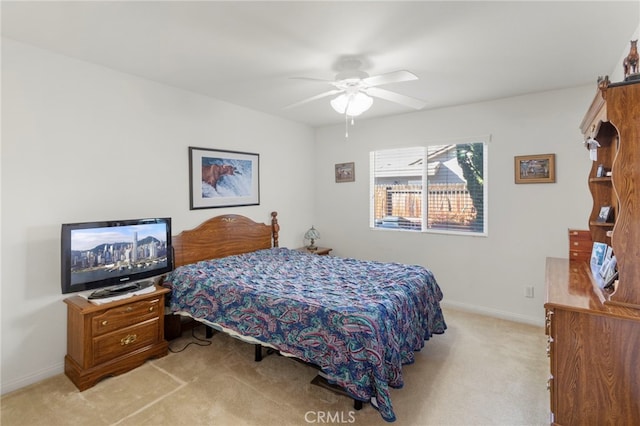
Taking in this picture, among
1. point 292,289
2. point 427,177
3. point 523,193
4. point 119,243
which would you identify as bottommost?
point 292,289

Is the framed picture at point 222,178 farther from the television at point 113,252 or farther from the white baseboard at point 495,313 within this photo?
the white baseboard at point 495,313

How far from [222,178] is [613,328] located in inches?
141

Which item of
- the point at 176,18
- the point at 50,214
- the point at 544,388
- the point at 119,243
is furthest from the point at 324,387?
the point at 176,18

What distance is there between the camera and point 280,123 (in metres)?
4.51

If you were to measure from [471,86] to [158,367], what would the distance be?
390 cm

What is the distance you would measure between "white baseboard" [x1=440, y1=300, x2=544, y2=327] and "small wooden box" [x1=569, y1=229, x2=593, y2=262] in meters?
1.08

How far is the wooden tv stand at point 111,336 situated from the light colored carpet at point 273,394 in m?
0.09

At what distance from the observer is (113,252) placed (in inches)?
103

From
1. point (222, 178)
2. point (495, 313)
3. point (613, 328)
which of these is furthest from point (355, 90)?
point (495, 313)

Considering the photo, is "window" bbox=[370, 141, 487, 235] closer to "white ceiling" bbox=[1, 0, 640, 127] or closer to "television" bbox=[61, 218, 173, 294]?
"white ceiling" bbox=[1, 0, 640, 127]

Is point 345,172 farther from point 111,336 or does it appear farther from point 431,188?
point 111,336

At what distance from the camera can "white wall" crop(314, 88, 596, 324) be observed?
3.20 m

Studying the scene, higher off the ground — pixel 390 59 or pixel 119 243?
pixel 390 59

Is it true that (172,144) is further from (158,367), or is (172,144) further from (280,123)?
(158,367)
